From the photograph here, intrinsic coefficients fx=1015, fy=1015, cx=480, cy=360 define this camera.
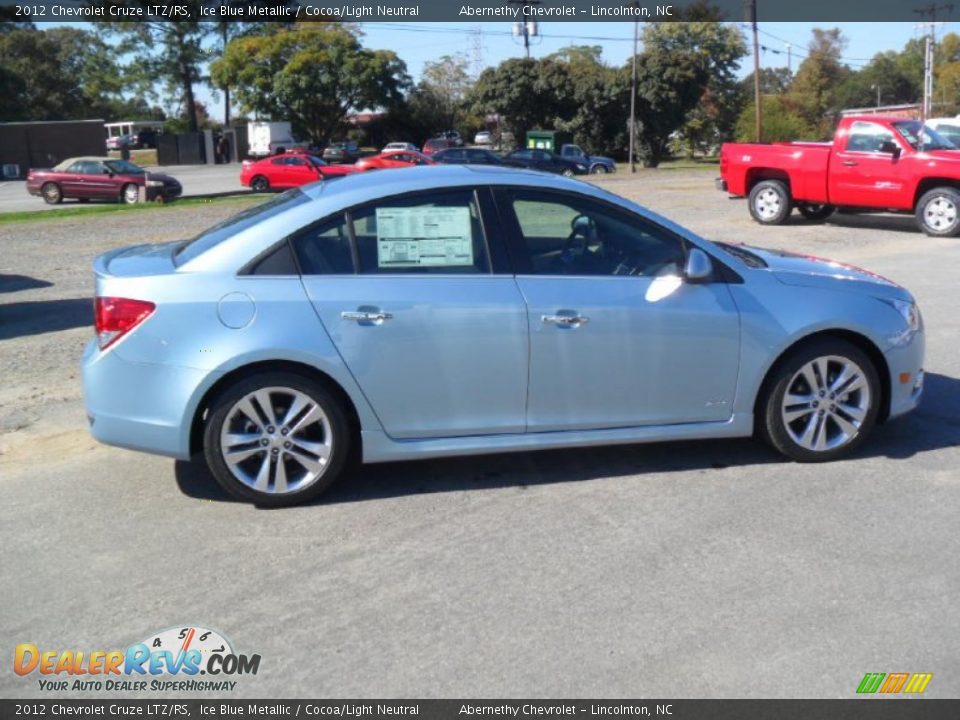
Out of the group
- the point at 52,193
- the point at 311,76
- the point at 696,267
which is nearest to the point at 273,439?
the point at 696,267

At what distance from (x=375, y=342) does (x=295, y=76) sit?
67.0 metres

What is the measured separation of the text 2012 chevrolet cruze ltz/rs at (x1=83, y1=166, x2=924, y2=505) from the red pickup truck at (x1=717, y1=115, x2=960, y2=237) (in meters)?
11.3

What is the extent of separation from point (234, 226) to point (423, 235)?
3.42ft

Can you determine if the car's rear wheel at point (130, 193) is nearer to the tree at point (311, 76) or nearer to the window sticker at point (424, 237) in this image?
the window sticker at point (424, 237)

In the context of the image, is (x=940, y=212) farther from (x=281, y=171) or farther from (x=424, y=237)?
(x=281, y=171)

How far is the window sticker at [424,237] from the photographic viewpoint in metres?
5.14

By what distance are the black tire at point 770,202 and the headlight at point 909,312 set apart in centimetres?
1209

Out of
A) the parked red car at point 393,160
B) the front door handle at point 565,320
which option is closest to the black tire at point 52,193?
the parked red car at point 393,160

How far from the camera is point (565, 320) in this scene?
5117 mm

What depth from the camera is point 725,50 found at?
73.6m

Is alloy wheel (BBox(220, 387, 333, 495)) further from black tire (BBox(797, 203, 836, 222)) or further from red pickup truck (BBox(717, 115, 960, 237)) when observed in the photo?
black tire (BBox(797, 203, 836, 222))

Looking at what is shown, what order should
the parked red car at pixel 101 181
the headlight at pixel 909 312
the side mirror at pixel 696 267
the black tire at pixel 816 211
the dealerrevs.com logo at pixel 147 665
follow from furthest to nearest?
1. the parked red car at pixel 101 181
2. the black tire at pixel 816 211
3. the headlight at pixel 909 312
4. the side mirror at pixel 696 267
5. the dealerrevs.com logo at pixel 147 665
